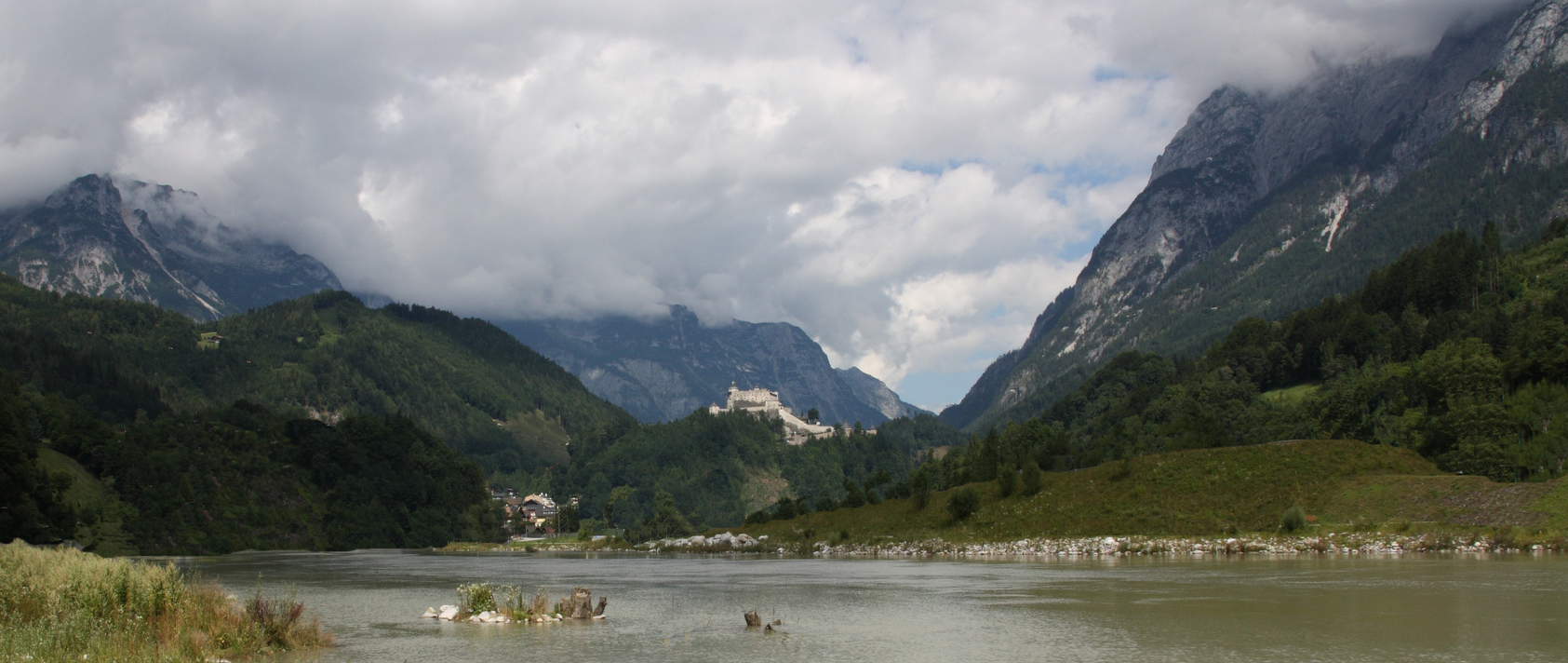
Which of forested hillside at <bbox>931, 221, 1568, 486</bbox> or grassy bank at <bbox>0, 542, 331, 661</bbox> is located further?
forested hillside at <bbox>931, 221, 1568, 486</bbox>

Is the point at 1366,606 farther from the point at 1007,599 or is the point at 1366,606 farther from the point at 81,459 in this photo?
the point at 81,459

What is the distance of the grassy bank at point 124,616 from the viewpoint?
82.7 feet

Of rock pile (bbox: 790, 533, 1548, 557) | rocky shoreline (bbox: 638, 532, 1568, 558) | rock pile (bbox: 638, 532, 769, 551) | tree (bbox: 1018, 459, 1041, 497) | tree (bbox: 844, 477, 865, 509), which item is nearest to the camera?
rocky shoreline (bbox: 638, 532, 1568, 558)

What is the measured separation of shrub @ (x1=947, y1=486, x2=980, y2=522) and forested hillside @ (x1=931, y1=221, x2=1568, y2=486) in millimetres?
7605

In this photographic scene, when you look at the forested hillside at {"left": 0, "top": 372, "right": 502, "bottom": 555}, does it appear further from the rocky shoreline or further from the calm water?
the rocky shoreline

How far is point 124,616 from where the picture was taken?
29.5 meters

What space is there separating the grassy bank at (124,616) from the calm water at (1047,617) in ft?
5.84

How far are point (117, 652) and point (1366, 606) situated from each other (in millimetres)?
41504

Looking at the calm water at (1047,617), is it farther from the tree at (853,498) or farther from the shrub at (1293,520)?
the tree at (853,498)

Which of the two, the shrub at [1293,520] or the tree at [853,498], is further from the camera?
the tree at [853,498]

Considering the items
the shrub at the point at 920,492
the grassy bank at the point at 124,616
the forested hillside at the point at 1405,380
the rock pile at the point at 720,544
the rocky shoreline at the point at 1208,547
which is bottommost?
the rock pile at the point at 720,544

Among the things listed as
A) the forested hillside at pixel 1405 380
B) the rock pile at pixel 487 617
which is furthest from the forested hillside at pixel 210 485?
the forested hillside at pixel 1405 380

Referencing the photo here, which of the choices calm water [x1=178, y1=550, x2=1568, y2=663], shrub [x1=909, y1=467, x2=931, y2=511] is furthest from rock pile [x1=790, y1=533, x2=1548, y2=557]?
shrub [x1=909, y1=467, x2=931, y2=511]

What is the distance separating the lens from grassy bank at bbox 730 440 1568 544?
269 ft
